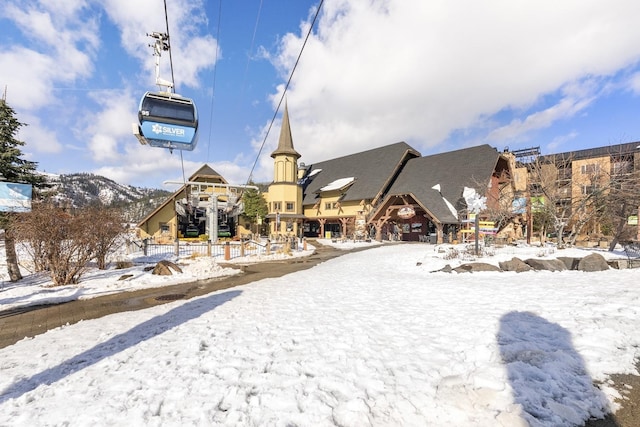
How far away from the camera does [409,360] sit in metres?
3.94

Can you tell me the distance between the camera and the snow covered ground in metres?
2.93

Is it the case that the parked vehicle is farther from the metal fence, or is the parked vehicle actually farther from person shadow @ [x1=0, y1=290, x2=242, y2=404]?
person shadow @ [x1=0, y1=290, x2=242, y2=404]

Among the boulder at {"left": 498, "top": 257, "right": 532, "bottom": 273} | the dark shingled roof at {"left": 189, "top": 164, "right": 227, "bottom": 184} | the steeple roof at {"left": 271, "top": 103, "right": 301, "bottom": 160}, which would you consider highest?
the steeple roof at {"left": 271, "top": 103, "right": 301, "bottom": 160}

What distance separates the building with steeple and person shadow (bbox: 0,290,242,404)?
28658mm

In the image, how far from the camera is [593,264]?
9.71m

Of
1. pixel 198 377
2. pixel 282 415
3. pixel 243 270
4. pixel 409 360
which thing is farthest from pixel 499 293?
pixel 243 270

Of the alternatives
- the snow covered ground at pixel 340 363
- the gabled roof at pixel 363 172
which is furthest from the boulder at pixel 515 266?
the gabled roof at pixel 363 172

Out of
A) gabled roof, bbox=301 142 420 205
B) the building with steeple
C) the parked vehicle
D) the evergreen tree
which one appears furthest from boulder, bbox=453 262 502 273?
the evergreen tree

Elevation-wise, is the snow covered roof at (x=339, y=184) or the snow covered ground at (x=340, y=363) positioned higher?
the snow covered roof at (x=339, y=184)

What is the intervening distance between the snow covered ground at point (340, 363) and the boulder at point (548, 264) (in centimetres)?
272

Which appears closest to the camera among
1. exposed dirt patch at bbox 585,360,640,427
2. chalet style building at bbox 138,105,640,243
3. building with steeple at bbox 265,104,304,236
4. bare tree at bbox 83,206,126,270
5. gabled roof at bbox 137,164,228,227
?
exposed dirt patch at bbox 585,360,640,427

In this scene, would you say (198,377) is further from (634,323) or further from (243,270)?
(243,270)

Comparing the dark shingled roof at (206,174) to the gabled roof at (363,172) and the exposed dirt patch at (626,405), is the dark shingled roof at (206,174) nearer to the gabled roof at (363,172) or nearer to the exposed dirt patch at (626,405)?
the gabled roof at (363,172)

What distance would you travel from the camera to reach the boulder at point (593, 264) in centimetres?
965
